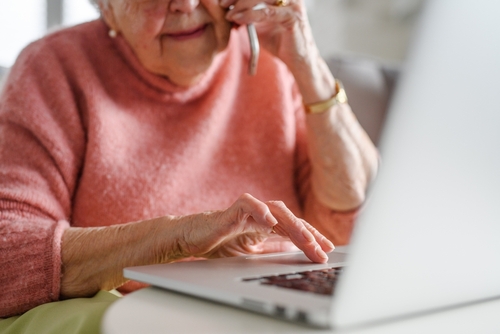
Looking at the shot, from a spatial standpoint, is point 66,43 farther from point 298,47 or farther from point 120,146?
point 298,47

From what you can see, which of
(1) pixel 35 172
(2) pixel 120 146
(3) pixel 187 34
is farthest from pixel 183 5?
(1) pixel 35 172

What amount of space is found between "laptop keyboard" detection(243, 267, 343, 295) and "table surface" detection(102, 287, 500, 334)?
5 centimetres

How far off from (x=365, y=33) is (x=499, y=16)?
267cm

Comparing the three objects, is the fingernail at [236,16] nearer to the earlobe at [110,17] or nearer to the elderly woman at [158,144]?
the elderly woman at [158,144]

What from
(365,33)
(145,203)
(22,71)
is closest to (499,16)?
(145,203)

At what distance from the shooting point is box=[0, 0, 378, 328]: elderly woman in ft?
2.35

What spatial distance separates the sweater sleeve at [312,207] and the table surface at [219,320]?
65 cm

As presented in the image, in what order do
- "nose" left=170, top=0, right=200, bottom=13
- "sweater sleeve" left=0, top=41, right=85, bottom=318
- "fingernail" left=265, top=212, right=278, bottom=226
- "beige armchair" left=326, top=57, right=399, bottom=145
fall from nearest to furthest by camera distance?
"fingernail" left=265, top=212, right=278, bottom=226, "sweater sleeve" left=0, top=41, right=85, bottom=318, "nose" left=170, top=0, right=200, bottom=13, "beige armchair" left=326, top=57, right=399, bottom=145

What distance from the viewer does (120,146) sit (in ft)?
3.20

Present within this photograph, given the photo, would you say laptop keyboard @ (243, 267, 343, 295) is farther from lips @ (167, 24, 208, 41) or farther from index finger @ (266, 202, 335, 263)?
lips @ (167, 24, 208, 41)

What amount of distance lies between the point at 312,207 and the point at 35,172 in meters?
0.57

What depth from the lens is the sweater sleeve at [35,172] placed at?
71 centimetres

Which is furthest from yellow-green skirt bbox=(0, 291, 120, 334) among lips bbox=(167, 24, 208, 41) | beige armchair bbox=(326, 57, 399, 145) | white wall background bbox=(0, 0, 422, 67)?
white wall background bbox=(0, 0, 422, 67)

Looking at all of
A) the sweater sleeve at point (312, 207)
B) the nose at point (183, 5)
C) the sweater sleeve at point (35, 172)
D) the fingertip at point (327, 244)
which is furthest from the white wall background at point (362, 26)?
the fingertip at point (327, 244)
